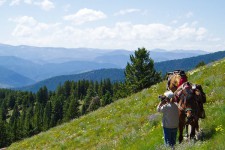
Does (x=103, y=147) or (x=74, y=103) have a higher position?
(x=103, y=147)

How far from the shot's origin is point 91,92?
557ft

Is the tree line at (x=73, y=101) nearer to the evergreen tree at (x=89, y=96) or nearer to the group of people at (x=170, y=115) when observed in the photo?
the evergreen tree at (x=89, y=96)

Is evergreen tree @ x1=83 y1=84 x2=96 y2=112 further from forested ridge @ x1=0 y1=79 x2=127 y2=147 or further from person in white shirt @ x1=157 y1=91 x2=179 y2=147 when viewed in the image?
person in white shirt @ x1=157 y1=91 x2=179 y2=147

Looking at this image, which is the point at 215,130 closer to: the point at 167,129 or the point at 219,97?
the point at 167,129

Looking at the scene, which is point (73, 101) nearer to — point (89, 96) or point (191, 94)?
point (89, 96)

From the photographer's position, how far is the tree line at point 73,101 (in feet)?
255

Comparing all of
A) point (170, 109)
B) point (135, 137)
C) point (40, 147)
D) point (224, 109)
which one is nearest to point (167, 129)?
point (170, 109)

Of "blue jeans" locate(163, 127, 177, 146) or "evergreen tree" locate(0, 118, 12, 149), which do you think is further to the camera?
"evergreen tree" locate(0, 118, 12, 149)

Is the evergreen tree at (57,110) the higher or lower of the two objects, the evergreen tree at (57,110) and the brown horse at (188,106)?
the lower

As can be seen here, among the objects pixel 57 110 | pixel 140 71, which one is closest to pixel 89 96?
pixel 57 110

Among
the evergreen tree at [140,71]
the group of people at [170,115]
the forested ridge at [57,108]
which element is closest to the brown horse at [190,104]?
the group of people at [170,115]

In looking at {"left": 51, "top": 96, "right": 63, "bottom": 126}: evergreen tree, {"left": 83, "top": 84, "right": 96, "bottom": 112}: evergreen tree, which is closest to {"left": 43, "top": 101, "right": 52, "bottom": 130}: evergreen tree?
{"left": 51, "top": 96, "right": 63, "bottom": 126}: evergreen tree

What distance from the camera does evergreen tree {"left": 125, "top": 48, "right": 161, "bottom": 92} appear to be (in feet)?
252

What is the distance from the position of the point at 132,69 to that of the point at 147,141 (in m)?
65.3
